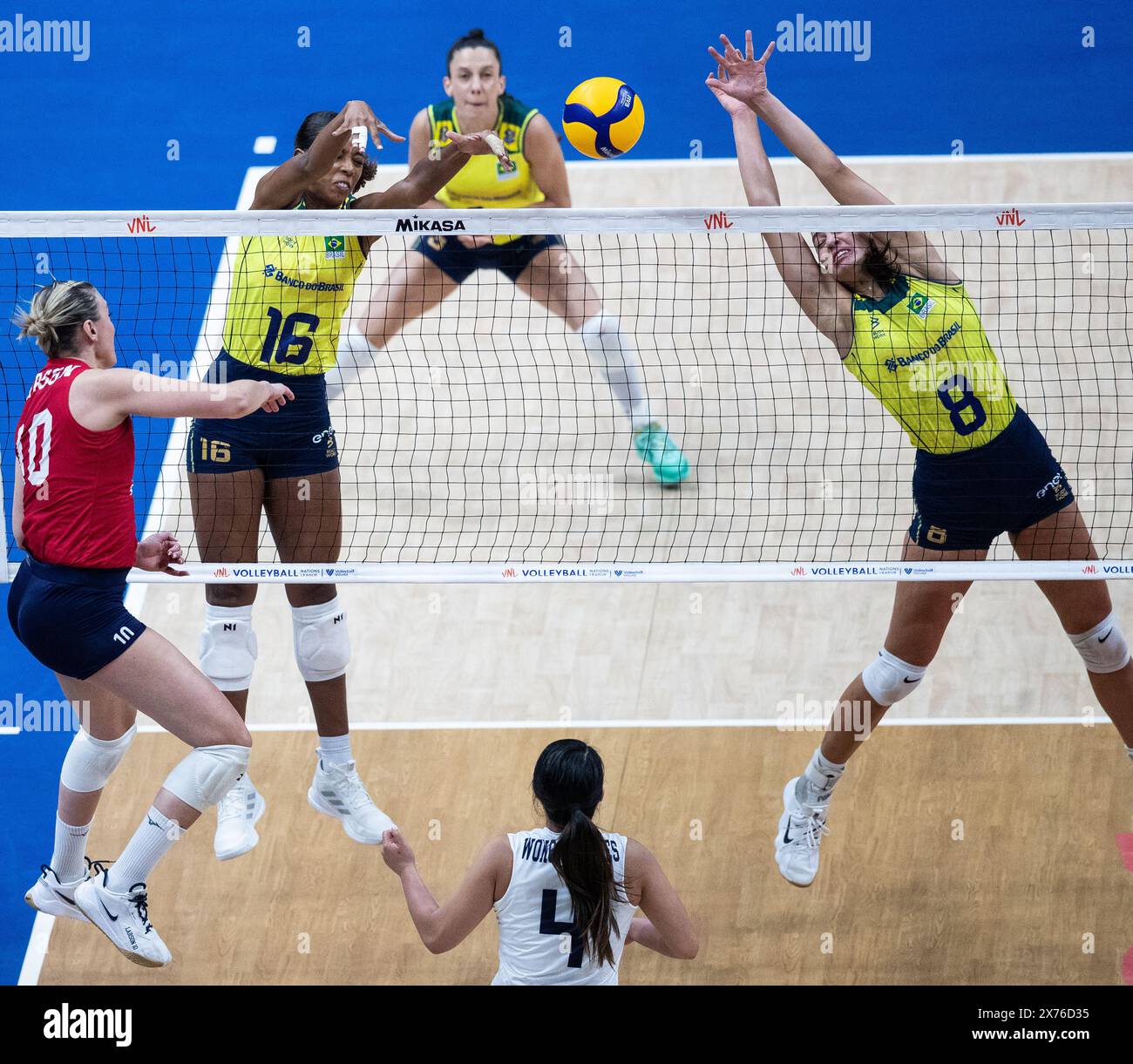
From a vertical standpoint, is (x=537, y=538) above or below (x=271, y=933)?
above

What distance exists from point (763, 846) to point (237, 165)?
6.78 meters

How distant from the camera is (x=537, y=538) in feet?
27.1

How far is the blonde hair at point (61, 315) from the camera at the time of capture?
5.22 m

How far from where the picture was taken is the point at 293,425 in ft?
20.3

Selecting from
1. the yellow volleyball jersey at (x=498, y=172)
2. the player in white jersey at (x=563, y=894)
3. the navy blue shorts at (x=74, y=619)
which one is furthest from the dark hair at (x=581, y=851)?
the yellow volleyball jersey at (x=498, y=172)

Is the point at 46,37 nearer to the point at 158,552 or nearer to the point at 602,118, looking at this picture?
the point at 602,118

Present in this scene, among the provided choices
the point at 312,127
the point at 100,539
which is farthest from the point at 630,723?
the point at 312,127

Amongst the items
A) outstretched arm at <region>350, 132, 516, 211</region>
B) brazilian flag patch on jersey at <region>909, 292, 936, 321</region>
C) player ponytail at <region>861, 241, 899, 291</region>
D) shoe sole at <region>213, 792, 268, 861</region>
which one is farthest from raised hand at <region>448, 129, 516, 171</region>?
shoe sole at <region>213, 792, 268, 861</region>

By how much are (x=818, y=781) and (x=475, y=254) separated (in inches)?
151

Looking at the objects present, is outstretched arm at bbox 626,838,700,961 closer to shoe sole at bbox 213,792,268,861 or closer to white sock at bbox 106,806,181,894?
white sock at bbox 106,806,181,894

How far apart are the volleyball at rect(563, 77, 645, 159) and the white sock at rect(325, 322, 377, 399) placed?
2.03m
